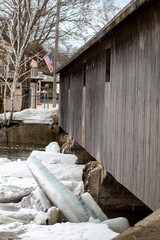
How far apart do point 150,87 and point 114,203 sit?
389 centimetres

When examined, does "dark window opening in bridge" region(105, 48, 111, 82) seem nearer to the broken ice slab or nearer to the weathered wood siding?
the weathered wood siding

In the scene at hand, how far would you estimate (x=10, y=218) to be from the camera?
21.6 ft

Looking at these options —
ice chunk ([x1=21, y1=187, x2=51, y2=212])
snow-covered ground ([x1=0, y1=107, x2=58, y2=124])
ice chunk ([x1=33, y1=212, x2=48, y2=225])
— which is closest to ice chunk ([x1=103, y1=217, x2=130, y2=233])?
ice chunk ([x1=33, y1=212, x2=48, y2=225])

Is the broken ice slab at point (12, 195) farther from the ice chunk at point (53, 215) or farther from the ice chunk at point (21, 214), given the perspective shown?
the ice chunk at point (53, 215)

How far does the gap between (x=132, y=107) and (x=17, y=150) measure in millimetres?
12224

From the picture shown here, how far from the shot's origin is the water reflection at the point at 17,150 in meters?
15.7

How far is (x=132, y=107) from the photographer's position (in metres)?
5.82

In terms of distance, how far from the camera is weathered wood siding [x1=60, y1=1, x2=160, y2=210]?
488 cm

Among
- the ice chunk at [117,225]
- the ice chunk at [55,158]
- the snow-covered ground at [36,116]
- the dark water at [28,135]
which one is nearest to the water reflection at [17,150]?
the dark water at [28,135]

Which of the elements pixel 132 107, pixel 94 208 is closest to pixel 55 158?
pixel 94 208

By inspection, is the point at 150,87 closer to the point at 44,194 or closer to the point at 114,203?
the point at 44,194

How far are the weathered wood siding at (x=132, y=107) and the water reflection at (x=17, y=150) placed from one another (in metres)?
7.20

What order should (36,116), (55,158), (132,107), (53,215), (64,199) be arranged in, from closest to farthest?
(132,107) → (53,215) → (64,199) → (55,158) → (36,116)

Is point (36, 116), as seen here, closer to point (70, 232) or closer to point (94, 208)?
point (94, 208)
